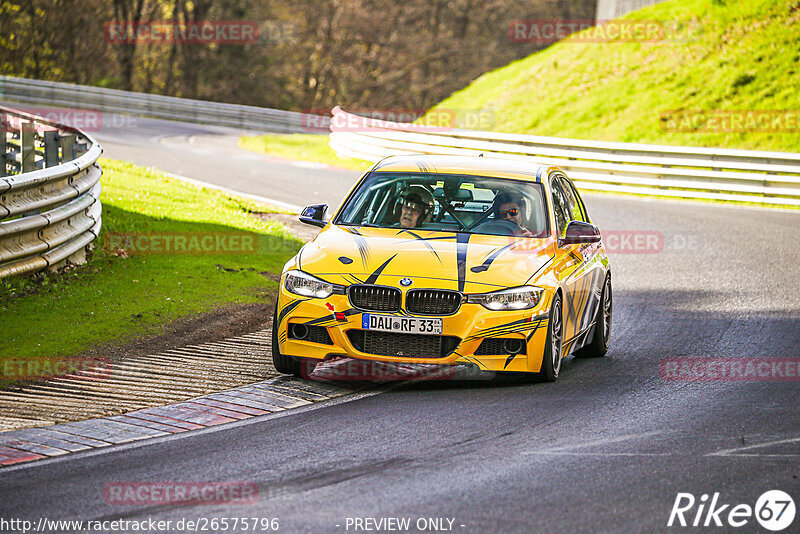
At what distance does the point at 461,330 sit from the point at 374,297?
685mm

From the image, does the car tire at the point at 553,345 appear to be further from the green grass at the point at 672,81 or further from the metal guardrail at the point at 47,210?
the green grass at the point at 672,81

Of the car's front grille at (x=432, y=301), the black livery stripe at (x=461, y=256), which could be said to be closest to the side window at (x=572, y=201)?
the black livery stripe at (x=461, y=256)

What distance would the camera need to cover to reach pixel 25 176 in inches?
410

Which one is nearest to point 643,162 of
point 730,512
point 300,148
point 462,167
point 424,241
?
point 300,148

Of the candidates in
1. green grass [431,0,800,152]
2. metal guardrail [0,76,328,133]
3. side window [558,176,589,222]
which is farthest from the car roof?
metal guardrail [0,76,328,133]

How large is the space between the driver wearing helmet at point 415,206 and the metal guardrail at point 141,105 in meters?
27.8

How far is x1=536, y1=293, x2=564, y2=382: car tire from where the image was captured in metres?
8.39

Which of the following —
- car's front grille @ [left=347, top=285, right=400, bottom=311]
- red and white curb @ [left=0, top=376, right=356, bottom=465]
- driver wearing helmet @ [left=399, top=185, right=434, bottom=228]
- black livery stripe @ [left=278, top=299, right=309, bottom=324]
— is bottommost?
red and white curb @ [left=0, top=376, right=356, bottom=465]

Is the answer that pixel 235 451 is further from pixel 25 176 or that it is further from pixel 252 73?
A: pixel 252 73

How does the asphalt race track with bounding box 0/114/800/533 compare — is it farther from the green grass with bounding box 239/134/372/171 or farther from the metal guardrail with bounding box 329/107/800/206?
the green grass with bounding box 239/134/372/171

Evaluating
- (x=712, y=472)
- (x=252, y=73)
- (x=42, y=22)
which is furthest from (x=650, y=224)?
(x=252, y=73)

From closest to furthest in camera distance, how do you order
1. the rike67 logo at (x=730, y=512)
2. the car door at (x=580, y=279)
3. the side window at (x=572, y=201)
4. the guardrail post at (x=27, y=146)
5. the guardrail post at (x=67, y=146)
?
1. the rike67 logo at (x=730, y=512)
2. the car door at (x=580, y=279)
3. the side window at (x=572, y=201)
4. the guardrail post at (x=27, y=146)
5. the guardrail post at (x=67, y=146)

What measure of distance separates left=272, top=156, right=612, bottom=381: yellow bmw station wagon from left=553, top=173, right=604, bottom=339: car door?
3 cm

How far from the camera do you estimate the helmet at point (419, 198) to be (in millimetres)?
9422
